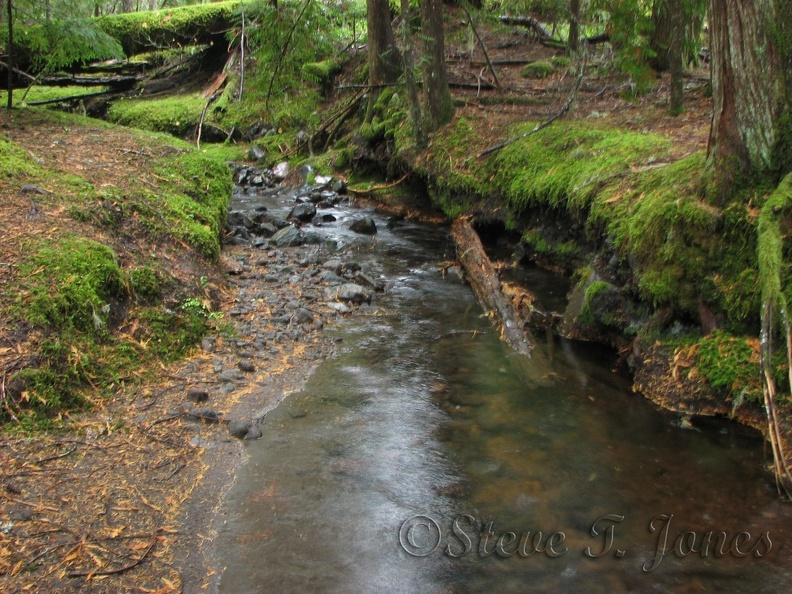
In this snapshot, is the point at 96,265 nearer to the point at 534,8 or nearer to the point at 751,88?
the point at 751,88

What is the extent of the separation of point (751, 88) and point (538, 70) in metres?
10.6

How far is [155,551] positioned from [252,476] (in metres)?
0.84

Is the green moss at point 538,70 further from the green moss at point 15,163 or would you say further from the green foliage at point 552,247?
the green moss at point 15,163

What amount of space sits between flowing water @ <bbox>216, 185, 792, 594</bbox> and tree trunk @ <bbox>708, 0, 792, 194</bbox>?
2093 mm

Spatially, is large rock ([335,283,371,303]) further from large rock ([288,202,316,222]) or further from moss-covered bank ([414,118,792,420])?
large rock ([288,202,316,222])

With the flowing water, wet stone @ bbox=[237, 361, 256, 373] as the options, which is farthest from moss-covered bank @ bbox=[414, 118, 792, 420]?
wet stone @ bbox=[237, 361, 256, 373]

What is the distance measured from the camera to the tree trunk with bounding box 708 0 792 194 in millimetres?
4652

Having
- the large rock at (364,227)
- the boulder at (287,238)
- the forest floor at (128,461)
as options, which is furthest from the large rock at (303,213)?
the forest floor at (128,461)

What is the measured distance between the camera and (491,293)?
696 centimetres

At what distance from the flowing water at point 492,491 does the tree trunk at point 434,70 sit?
6.84 metres

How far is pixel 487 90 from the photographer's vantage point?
44.3ft

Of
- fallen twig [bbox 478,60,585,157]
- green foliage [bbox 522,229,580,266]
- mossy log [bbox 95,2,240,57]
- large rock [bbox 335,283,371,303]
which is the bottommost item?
large rock [bbox 335,283,371,303]

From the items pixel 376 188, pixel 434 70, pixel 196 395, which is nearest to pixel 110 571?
pixel 196 395

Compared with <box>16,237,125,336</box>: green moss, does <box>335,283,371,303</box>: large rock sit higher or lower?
lower
